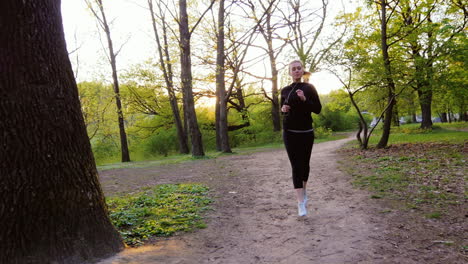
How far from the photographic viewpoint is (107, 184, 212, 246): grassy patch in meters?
4.29

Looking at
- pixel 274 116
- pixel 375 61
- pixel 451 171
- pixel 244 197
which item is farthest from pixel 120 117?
pixel 451 171

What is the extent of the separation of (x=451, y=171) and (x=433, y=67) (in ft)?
18.9

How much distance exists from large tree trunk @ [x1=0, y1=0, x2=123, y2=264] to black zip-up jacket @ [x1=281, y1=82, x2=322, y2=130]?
2.76 meters

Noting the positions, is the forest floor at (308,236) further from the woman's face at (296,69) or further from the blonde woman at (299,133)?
the woman's face at (296,69)

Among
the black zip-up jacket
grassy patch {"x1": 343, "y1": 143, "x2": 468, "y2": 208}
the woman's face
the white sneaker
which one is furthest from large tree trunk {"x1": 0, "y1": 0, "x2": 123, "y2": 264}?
grassy patch {"x1": 343, "y1": 143, "x2": 468, "y2": 208}

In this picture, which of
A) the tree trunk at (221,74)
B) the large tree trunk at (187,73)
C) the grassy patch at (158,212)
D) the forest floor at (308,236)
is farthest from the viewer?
the tree trunk at (221,74)

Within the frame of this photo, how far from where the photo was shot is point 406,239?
3.49 metres

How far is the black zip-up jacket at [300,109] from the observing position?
4648mm

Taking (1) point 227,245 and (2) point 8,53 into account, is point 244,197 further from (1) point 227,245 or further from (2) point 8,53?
(2) point 8,53

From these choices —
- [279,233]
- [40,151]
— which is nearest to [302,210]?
[279,233]

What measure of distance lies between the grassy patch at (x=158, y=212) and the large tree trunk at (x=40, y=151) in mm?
956

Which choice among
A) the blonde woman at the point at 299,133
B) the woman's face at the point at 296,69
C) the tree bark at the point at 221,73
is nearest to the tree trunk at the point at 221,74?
the tree bark at the point at 221,73

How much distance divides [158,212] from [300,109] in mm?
2749

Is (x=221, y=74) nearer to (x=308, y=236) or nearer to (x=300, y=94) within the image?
(x=300, y=94)
